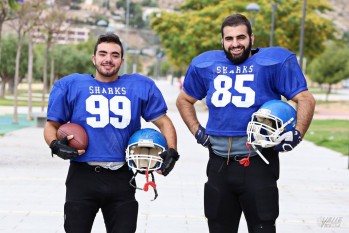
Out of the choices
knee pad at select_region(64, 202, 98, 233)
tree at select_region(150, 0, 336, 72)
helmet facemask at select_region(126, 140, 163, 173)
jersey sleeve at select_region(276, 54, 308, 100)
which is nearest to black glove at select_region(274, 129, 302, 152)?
jersey sleeve at select_region(276, 54, 308, 100)

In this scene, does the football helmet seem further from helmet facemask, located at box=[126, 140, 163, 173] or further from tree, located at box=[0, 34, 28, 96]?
tree, located at box=[0, 34, 28, 96]

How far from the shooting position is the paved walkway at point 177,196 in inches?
391

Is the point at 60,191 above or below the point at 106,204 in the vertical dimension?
below

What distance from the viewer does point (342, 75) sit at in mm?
70125

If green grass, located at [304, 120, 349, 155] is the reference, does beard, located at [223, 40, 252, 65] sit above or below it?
above

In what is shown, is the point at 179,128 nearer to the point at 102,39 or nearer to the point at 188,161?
the point at 188,161

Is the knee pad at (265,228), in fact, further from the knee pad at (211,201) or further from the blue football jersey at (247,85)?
the blue football jersey at (247,85)

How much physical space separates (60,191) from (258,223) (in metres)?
6.57

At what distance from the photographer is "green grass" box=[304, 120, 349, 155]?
1003 inches

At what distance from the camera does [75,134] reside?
20.2 feet

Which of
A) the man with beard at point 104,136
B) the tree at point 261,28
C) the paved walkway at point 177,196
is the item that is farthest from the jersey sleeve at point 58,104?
the tree at point 261,28

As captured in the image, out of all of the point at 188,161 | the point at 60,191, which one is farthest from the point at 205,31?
the point at 60,191

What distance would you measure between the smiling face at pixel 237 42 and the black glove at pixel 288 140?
62 centimetres

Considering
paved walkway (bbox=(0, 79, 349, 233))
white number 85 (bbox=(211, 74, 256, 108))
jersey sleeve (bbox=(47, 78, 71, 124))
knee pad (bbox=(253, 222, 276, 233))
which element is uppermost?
white number 85 (bbox=(211, 74, 256, 108))
